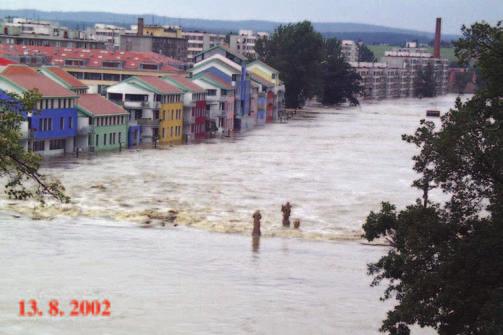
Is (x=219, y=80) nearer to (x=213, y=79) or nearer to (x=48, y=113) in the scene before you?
(x=213, y=79)

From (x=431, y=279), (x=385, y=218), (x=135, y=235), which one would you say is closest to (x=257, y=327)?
(x=385, y=218)

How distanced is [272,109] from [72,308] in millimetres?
98578

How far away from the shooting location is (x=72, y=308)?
2677 centimetres

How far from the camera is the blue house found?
65250mm

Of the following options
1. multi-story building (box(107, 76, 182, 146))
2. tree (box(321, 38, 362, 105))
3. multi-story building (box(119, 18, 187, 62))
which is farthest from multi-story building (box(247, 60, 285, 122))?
multi-story building (box(107, 76, 182, 146))

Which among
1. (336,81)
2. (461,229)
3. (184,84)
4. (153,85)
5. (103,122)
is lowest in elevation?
(103,122)

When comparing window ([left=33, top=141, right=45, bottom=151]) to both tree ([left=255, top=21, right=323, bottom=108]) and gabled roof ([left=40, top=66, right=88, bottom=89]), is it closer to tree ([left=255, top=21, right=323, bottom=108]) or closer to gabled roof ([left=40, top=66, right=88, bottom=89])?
gabled roof ([left=40, top=66, right=88, bottom=89])

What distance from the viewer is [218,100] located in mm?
96500

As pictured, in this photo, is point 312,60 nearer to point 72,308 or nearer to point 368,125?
point 368,125

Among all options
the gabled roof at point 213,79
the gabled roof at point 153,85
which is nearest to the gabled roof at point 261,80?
the gabled roof at point 213,79

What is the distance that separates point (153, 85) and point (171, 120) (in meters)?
3.81

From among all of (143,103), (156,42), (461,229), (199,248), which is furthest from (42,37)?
(461,229)

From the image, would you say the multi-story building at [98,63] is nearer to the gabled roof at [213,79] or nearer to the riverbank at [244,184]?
the gabled roof at [213,79]

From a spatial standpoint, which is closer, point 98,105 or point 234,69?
point 98,105
